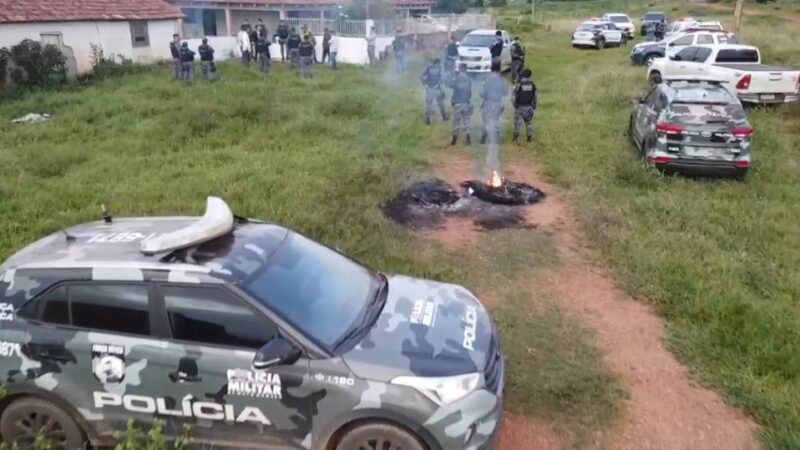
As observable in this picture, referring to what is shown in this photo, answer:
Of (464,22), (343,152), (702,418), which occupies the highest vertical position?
(464,22)

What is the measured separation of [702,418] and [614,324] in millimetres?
1448

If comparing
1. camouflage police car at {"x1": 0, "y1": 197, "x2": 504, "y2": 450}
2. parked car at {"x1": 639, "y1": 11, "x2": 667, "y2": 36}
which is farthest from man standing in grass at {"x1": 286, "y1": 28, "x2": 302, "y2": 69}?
parked car at {"x1": 639, "y1": 11, "x2": 667, "y2": 36}

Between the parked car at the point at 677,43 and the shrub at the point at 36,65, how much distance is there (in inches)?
711

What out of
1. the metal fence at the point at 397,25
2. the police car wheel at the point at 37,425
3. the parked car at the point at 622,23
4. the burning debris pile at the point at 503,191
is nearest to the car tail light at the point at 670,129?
the burning debris pile at the point at 503,191

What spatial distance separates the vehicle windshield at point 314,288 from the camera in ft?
13.2

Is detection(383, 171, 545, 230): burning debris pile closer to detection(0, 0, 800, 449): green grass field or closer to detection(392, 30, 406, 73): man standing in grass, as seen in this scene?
detection(0, 0, 800, 449): green grass field

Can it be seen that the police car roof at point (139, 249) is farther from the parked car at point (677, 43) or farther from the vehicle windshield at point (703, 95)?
the parked car at point (677, 43)

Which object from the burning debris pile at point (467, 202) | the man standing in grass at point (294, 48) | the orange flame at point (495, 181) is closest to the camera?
the burning debris pile at point (467, 202)

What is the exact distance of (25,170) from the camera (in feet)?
35.2

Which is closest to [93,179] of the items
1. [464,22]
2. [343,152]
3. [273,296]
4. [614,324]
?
[343,152]

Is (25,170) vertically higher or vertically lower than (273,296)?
lower

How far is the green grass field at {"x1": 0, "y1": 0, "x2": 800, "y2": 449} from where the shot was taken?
5492mm

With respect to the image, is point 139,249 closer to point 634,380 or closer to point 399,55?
point 634,380

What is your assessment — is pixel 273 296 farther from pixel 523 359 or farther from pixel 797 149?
pixel 797 149
